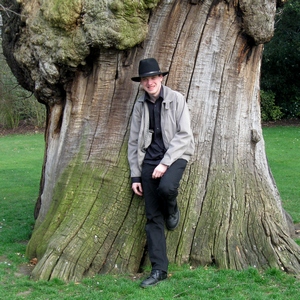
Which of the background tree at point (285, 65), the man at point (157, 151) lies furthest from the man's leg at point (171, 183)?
the background tree at point (285, 65)

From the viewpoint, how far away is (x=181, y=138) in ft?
16.6

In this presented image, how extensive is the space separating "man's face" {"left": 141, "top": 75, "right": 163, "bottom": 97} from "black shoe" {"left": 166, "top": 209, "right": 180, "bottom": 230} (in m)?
1.33

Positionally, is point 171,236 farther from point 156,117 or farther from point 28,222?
point 28,222

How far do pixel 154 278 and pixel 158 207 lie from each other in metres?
0.73

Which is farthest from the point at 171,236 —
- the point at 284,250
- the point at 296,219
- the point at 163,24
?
the point at 296,219

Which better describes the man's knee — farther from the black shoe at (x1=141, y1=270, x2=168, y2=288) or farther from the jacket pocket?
the black shoe at (x1=141, y1=270, x2=168, y2=288)

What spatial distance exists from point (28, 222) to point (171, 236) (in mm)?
3707

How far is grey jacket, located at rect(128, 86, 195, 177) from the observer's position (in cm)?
505

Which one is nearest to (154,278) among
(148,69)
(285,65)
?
(148,69)

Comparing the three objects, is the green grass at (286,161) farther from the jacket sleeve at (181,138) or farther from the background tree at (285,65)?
the jacket sleeve at (181,138)

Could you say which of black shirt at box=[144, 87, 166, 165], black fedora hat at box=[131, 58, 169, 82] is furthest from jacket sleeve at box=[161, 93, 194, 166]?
black fedora hat at box=[131, 58, 169, 82]

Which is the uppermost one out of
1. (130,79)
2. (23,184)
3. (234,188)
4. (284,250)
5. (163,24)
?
(163,24)

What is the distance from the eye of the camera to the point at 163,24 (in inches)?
218

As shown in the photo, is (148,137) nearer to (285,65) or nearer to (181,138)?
(181,138)
